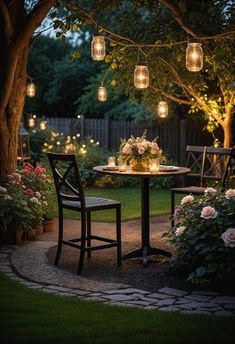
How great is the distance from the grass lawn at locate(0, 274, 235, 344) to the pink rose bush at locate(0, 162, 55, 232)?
265 centimetres

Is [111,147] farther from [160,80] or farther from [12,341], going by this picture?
[12,341]

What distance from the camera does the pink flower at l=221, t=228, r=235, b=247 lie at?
252 inches

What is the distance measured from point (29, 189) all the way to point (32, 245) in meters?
0.94

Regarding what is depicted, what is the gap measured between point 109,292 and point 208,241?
3.80ft

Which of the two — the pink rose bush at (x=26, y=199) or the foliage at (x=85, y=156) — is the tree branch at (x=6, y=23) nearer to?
the pink rose bush at (x=26, y=199)

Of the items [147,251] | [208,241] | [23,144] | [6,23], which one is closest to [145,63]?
[6,23]

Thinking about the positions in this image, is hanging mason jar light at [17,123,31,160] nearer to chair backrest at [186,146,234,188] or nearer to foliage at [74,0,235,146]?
foliage at [74,0,235,146]

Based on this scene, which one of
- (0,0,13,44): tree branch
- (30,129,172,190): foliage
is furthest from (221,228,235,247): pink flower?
(30,129,172,190): foliage

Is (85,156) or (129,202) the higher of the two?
(85,156)

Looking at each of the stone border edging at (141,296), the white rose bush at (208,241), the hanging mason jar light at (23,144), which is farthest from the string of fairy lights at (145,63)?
the hanging mason jar light at (23,144)

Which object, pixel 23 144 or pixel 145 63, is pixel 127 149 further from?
pixel 23 144

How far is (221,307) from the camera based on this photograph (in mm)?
5836

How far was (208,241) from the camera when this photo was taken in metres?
6.79

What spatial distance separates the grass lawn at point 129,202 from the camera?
11.0 m
